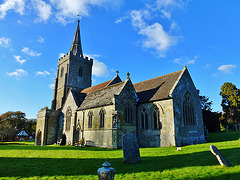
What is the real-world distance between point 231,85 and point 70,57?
139ft

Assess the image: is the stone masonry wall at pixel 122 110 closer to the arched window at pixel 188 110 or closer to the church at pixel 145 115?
the church at pixel 145 115

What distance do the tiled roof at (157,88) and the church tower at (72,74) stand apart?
20.8m

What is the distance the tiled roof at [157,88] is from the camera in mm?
20044

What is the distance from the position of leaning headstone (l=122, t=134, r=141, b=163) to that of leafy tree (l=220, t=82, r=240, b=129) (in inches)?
1599

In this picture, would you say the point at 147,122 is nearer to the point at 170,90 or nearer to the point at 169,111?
the point at 169,111

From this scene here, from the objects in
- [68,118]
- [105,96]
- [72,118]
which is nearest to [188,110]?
[105,96]

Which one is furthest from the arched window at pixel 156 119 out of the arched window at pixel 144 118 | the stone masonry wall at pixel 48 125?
the stone masonry wall at pixel 48 125

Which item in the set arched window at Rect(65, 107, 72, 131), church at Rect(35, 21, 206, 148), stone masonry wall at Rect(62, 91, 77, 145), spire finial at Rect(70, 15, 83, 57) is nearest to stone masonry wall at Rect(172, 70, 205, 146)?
church at Rect(35, 21, 206, 148)

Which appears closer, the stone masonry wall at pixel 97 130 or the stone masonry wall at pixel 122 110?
the stone masonry wall at pixel 122 110

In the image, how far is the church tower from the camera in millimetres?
39500

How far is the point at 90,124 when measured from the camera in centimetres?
2267

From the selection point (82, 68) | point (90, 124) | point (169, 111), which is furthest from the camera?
point (82, 68)

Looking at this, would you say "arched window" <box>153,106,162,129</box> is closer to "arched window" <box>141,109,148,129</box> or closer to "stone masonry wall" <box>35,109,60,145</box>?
"arched window" <box>141,109,148,129</box>

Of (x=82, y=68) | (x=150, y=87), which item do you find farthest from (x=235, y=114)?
(x=82, y=68)
